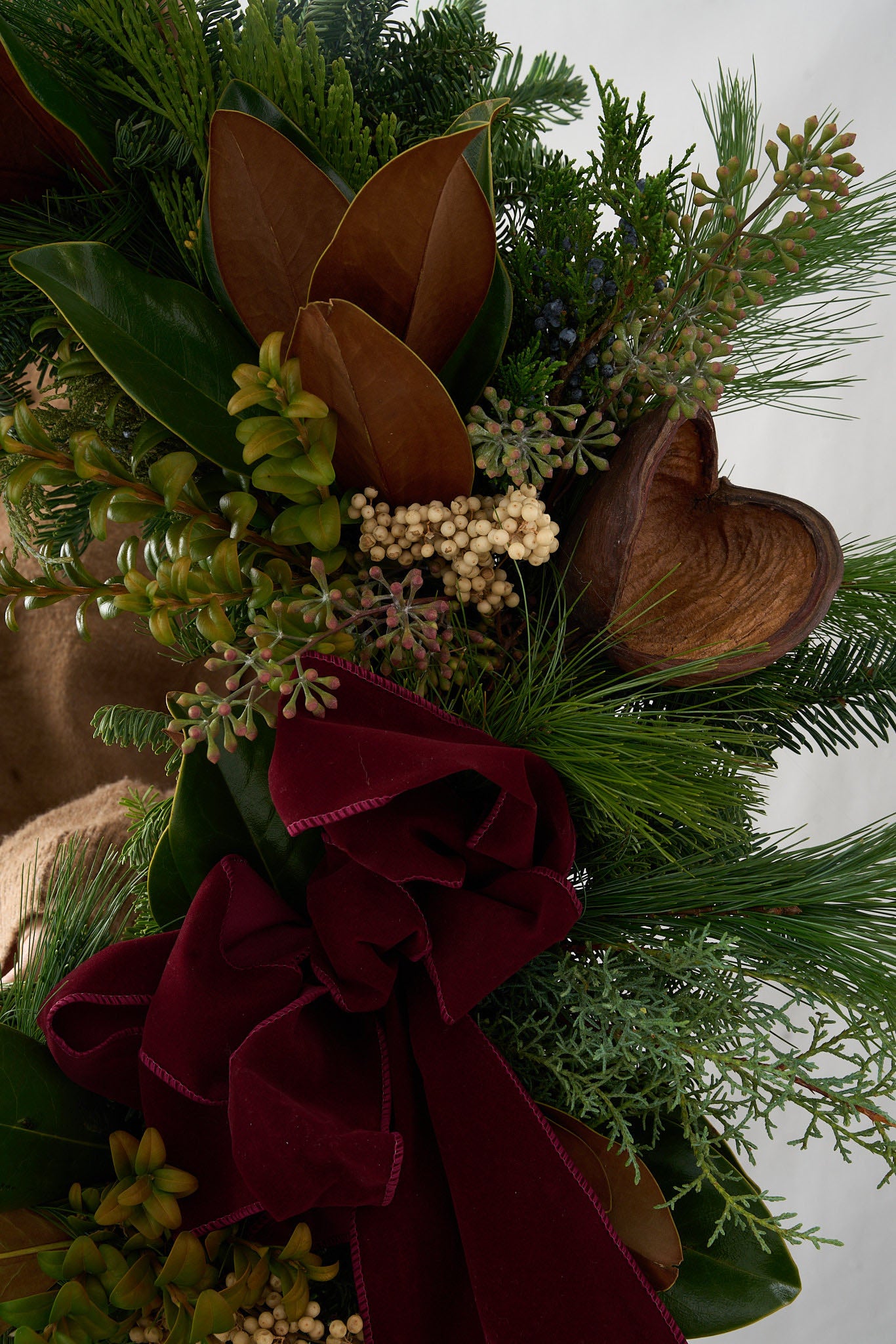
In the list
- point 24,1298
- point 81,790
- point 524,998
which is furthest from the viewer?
point 81,790

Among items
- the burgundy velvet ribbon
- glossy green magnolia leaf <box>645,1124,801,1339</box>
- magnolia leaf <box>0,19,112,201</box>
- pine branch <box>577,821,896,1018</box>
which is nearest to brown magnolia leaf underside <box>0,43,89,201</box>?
magnolia leaf <box>0,19,112,201</box>

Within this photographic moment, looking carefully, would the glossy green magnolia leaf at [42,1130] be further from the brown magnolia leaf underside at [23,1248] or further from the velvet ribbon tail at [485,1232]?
the velvet ribbon tail at [485,1232]

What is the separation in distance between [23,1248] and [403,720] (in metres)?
0.22

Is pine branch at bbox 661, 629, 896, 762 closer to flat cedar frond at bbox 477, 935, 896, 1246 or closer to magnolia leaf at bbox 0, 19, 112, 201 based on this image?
flat cedar frond at bbox 477, 935, 896, 1246

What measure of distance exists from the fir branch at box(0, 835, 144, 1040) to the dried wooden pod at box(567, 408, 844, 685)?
0.27 metres

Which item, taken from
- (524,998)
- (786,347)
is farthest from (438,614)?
(786,347)

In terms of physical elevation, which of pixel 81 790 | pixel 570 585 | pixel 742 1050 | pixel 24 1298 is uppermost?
pixel 570 585

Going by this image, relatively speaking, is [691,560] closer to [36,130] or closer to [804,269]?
[804,269]

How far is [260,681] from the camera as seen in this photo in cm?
32

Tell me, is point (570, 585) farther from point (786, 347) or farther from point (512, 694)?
point (786, 347)

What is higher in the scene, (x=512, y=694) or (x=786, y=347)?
(x=786, y=347)

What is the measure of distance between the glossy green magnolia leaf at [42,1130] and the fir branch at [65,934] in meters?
0.05

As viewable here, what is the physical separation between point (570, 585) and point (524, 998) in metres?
0.18

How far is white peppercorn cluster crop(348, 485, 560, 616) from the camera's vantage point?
→ 337 mm
